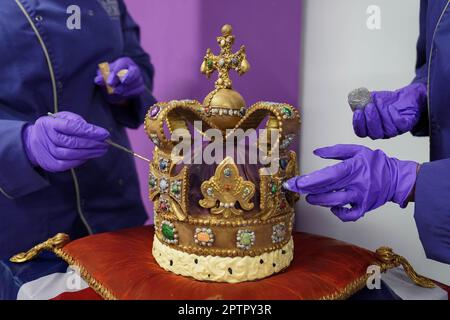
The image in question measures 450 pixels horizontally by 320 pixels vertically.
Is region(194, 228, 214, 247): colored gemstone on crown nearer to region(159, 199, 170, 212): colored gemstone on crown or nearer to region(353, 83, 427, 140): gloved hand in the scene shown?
region(159, 199, 170, 212): colored gemstone on crown

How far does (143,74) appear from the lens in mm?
1308

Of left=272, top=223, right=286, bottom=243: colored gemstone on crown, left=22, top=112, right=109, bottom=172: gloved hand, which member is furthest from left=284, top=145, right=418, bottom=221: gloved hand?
left=22, top=112, right=109, bottom=172: gloved hand

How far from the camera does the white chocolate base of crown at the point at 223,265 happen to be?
2.44 ft

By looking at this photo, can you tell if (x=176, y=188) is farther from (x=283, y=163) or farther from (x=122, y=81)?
(x=122, y=81)

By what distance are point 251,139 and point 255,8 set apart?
53cm

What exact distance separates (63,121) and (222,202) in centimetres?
36

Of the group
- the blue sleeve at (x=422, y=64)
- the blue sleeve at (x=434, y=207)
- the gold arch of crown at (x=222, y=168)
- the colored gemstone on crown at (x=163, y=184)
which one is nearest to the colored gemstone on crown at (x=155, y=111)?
the gold arch of crown at (x=222, y=168)

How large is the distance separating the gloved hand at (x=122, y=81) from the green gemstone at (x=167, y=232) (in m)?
0.45

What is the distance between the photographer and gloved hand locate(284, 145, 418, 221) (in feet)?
2.23

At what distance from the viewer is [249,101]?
125 centimetres

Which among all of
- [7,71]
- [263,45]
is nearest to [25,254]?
[7,71]
